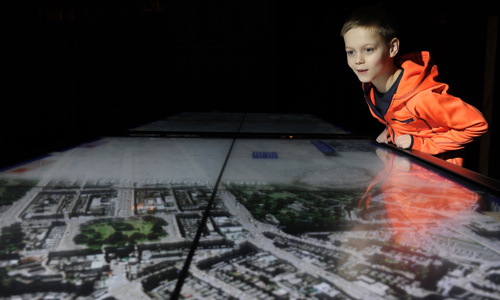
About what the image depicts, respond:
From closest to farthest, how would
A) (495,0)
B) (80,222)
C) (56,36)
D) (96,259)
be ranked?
(96,259) → (80,222) → (56,36) → (495,0)

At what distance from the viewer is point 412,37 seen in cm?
323

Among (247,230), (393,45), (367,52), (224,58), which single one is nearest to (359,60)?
(367,52)

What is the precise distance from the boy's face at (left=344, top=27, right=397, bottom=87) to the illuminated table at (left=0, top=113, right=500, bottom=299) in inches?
16.1

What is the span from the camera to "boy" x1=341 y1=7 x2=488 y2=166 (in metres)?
1.31

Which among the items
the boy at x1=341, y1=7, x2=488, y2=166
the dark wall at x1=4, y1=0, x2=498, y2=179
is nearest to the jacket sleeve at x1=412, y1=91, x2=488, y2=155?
the boy at x1=341, y1=7, x2=488, y2=166

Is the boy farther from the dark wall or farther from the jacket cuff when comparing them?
the dark wall

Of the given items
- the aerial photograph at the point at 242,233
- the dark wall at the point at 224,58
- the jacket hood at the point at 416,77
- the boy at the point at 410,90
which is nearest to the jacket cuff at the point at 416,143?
the boy at the point at 410,90

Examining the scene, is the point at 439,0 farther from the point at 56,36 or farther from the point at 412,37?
the point at 56,36

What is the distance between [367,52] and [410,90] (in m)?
0.20

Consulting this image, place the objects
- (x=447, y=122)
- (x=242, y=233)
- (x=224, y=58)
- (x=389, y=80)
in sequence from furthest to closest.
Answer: (x=224, y=58)
(x=389, y=80)
(x=447, y=122)
(x=242, y=233)

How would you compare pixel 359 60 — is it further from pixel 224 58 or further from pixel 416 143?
pixel 224 58

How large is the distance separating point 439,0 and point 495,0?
1.44 feet

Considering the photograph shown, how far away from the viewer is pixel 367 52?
139cm

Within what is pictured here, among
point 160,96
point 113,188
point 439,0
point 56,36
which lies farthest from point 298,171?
point 160,96
